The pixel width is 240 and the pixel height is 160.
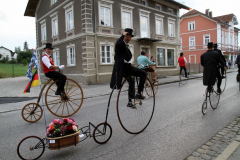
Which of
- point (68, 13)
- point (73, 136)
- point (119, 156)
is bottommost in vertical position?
point (119, 156)

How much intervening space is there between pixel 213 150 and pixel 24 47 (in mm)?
169411

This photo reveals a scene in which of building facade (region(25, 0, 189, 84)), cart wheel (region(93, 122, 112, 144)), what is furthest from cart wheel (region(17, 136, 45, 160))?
building facade (region(25, 0, 189, 84))

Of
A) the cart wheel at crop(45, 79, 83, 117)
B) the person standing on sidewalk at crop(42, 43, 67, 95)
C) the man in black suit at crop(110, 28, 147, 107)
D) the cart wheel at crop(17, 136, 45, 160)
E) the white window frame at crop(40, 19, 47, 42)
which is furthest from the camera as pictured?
the white window frame at crop(40, 19, 47, 42)

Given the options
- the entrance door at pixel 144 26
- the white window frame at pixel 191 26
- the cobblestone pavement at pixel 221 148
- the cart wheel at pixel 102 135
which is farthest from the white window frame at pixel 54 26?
the white window frame at pixel 191 26

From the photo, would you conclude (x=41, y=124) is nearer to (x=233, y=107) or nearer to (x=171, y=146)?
(x=171, y=146)

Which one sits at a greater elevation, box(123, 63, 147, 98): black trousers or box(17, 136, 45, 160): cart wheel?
box(123, 63, 147, 98): black trousers

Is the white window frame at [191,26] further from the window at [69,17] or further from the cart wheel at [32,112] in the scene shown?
the cart wheel at [32,112]

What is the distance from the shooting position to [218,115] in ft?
18.9

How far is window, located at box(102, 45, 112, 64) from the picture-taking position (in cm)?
1770

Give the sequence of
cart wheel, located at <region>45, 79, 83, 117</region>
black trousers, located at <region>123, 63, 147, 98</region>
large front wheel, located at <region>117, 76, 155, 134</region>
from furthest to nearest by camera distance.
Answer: cart wheel, located at <region>45, 79, 83, 117</region> < large front wheel, located at <region>117, 76, 155, 134</region> < black trousers, located at <region>123, 63, 147, 98</region>

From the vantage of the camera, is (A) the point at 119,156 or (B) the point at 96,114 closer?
(A) the point at 119,156

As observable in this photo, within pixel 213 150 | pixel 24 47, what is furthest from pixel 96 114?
pixel 24 47

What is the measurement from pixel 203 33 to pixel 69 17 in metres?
32.9

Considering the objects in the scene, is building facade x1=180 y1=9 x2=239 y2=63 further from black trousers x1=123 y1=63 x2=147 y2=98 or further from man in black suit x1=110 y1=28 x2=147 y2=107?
man in black suit x1=110 y1=28 x2=147 y2=107
